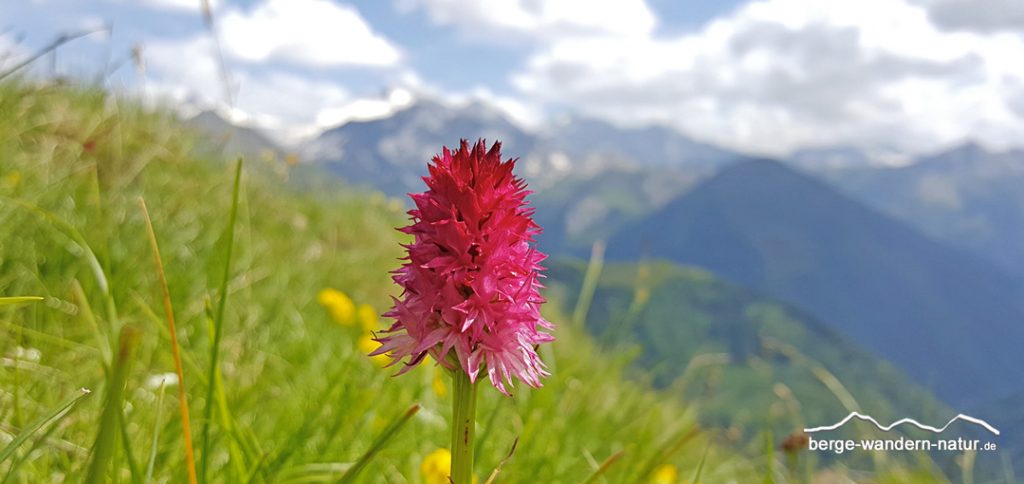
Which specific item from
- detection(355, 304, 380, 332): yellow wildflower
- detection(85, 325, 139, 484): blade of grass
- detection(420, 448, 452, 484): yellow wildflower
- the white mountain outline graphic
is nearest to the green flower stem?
detection(85, 325, 139, 484): blade of grass

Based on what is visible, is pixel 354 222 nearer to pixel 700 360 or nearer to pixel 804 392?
pixel 700 360

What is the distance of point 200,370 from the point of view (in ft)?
8.59

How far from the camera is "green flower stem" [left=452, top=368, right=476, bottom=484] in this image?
3.93 ft

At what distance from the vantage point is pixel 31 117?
21.2 feet

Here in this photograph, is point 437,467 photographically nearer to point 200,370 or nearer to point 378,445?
point 200,370

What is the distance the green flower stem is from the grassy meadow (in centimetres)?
9

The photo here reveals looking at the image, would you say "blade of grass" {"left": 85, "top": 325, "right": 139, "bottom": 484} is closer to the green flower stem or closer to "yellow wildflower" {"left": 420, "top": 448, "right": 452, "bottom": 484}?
the green flower stem

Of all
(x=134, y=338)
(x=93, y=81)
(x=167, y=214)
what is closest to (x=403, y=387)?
(x=167, y=214)

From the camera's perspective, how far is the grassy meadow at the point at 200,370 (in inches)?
78.6

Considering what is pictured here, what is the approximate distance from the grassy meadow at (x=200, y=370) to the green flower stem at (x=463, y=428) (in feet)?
0.28

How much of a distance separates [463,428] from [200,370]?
177 cm

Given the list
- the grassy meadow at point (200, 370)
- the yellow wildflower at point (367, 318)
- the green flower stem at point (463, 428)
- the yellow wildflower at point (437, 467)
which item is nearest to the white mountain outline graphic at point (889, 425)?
the grassy meadow at point (200, 370)

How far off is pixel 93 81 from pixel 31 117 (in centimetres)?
176

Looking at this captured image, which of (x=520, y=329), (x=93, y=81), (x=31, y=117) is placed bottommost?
(x=520, y=329)
